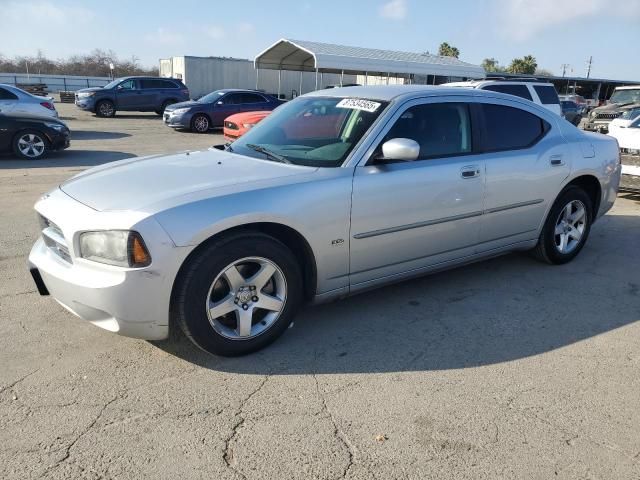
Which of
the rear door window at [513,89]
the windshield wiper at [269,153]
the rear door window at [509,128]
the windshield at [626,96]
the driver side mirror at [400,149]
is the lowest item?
the windshield wiper at [269,153]

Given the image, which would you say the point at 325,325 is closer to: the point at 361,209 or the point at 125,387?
the point at 361,209

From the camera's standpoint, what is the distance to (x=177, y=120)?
17922 millimetres

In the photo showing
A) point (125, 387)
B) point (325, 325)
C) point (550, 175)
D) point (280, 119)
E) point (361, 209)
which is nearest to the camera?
point (125, 387)

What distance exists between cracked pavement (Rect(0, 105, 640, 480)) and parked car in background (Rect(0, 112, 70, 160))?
7.50 meters

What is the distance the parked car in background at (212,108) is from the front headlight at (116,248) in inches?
621

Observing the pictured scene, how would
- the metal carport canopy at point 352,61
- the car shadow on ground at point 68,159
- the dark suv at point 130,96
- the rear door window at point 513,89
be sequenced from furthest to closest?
the metal carport canopy at point 352,61 < the dark suv at point 130,96 < the rear door window at point 513,89 < the car shadow on ground at point 68,159

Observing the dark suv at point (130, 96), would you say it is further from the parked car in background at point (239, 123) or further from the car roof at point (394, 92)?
the car roof at point (394, 92)

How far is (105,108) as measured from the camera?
22266mm

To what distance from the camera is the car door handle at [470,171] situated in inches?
159

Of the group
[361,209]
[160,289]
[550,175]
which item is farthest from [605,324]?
[160,289]

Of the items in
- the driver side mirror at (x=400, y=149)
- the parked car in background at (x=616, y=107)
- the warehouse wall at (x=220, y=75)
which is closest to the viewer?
the driver side mirror at (x=400, y=149)

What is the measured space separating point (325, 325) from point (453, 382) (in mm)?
1012

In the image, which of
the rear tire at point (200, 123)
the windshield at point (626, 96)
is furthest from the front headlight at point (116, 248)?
the windshield at point (626, 96)

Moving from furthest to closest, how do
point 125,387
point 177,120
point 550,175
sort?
point 177,120
point 550,175
point 125,387
